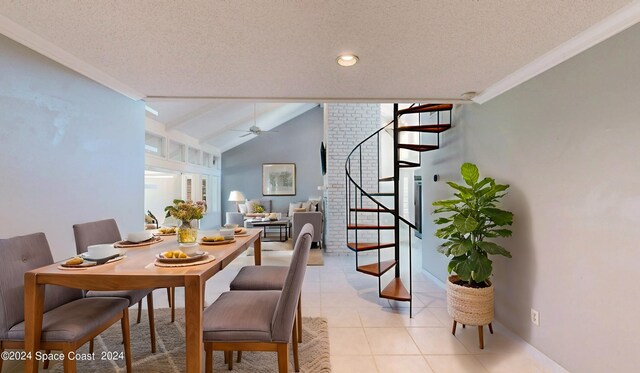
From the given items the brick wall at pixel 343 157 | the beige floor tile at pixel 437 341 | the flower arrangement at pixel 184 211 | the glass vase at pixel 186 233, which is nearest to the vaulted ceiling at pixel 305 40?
the flower arrangement at pixel 184 211

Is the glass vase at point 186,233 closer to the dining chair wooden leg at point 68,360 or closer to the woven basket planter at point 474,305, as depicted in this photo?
the dining chair wooden leg at point 68,360

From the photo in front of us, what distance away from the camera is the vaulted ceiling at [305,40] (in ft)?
5.06

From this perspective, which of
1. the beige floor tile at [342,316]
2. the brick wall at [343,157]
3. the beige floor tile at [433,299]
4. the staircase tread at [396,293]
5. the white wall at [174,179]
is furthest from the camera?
the brick wall at [343,157]

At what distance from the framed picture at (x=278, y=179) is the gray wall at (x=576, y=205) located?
768cm

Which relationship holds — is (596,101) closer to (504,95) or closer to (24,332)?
(504,95)

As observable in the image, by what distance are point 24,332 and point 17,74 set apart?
168cm

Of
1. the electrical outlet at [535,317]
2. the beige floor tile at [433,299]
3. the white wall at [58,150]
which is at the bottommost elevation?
the beige floor tile at [433,299]

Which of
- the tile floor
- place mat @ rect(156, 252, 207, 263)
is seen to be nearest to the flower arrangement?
place mat @ rect(156, 252, 207, 263)

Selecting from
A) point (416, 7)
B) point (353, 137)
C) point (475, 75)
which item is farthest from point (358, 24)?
point (353, 137)

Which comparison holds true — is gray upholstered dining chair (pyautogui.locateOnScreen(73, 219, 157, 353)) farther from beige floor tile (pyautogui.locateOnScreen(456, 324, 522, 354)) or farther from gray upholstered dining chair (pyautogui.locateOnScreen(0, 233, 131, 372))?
beige floor tile (pyautogui.locateOnScreen(456, 324, 522, 354))

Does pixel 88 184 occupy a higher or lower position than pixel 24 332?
higher

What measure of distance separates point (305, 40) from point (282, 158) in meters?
8.17

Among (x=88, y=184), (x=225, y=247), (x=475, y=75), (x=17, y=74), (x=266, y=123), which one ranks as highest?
(x=266, y=123)

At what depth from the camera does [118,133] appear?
2873 millimetres
